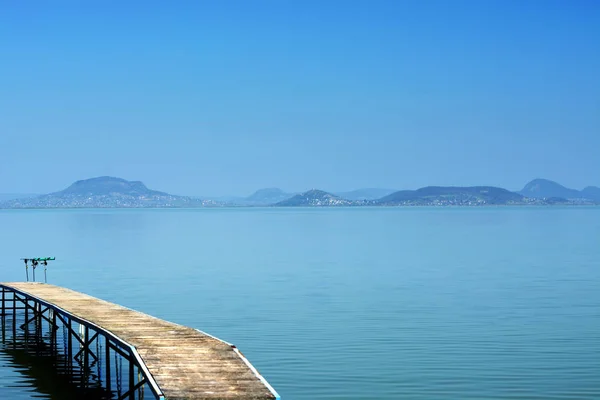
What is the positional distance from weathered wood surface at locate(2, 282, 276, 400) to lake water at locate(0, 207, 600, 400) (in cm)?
303

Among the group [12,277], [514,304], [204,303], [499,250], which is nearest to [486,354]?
[514,304]

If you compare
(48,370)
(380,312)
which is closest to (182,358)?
(48,370)

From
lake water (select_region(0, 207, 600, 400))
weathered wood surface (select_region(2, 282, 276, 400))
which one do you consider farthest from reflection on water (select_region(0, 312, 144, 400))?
weathered wood surface (select_region(2, 282, 276, 400))

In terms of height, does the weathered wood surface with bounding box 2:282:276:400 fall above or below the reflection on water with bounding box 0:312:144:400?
above

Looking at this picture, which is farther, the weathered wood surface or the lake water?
the lake water

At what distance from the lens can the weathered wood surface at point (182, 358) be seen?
19641 millimetres

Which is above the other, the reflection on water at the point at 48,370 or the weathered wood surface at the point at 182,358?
the weathered wood surface at the point at 182,358

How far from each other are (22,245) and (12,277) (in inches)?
1723

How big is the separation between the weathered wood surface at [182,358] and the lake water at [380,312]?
119 inches

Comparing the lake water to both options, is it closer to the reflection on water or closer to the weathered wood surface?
the reflection on water

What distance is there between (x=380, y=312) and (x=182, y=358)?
20719 millimetres

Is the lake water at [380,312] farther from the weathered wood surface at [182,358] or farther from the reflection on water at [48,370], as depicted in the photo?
the weathered wood surface at [182,358]

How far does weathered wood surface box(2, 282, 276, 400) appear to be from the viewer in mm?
19641

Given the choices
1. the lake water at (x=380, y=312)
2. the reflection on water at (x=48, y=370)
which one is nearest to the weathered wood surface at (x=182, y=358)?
the reflection on water at (x=48, y=370)
